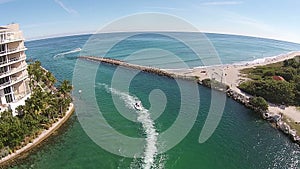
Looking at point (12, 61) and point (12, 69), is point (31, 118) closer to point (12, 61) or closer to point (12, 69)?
point (12, 61)

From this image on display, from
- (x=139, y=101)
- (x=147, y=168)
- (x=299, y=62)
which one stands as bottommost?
(x=147, y=168)

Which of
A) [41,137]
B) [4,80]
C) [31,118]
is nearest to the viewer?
[31,118]

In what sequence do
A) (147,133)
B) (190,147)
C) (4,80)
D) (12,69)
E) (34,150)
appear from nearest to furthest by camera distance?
(34,150)
(190,147)
(147,133)
(4,80)
(12,69)

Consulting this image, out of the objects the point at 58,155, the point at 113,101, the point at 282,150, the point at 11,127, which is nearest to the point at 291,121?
the point at 282,150

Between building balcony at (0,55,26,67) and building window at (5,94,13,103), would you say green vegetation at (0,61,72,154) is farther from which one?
building balcony at (0,55,26,67)

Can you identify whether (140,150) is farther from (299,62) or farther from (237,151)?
(299,62)

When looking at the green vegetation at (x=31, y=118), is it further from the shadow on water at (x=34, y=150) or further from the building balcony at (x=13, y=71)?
the building balcony at (x=13, y=71)

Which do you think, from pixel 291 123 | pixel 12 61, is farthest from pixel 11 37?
pixel 291 123
